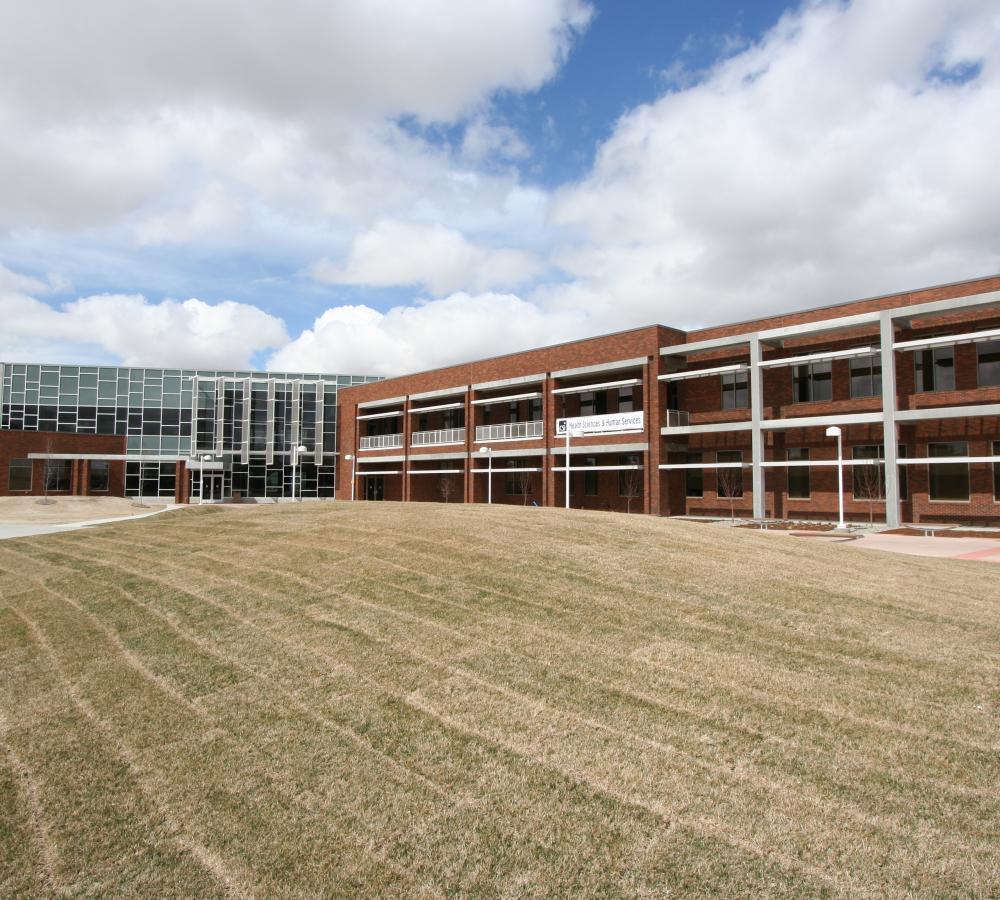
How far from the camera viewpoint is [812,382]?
34.1m

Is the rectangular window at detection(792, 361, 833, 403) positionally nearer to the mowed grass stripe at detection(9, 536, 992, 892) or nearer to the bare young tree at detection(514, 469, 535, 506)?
the bare young tree at detection(514, 469, 535, 506)

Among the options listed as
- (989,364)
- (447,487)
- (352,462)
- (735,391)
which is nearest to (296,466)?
(352,462)

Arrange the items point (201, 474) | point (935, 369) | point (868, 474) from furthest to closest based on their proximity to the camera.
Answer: point (201, 474) < point (868, 474) < point (935, 369)

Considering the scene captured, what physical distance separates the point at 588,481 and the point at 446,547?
31.5 meters

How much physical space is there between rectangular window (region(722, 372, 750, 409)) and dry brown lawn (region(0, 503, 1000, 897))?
1069 inches

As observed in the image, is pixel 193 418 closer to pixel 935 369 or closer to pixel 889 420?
pixel 889 420

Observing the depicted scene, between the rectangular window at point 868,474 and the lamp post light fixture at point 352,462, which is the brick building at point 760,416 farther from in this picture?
the lamp post light fixture at point 352,462

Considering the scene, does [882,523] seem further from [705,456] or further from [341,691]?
[341,691]

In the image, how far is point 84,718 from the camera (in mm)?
5836

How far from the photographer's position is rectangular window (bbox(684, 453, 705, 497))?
37.7 metres

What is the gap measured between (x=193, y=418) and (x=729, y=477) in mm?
47909

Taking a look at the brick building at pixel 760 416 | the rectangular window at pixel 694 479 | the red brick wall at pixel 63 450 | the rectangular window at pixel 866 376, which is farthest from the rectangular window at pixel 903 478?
the red brick wall at pixel 63 450

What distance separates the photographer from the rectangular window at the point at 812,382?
3366 centimetres

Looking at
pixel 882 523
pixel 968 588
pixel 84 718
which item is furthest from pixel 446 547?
pixel 882 523
